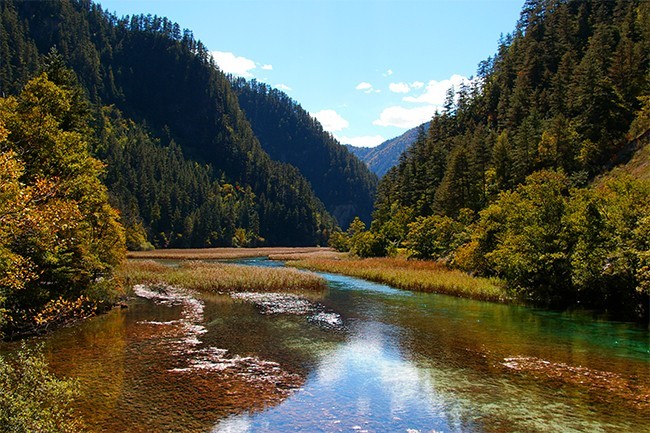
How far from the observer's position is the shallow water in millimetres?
14484

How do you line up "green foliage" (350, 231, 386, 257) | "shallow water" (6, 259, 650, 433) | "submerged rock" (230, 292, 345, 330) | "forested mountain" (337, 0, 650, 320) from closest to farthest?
"shallow water" (6, 259, 650, 433), "submerged rock" (230, 292, 345, 330), "forested mountain" (337, 0, 650, 320), "green foliage" (350, 231, 386, 257)

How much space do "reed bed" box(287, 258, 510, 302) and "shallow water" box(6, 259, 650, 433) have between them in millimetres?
9162

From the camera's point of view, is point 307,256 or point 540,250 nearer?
point 540,250

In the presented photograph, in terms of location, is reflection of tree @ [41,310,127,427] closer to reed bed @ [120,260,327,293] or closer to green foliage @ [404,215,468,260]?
reed bed @ [120,260,327,293]

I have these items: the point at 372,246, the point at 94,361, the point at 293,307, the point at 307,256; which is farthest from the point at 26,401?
the point at 307,256

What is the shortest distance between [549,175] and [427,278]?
17162mm

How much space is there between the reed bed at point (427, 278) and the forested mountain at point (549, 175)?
208cm

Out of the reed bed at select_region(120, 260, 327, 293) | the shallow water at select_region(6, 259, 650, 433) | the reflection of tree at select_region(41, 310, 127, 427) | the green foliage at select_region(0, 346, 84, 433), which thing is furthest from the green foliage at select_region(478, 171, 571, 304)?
the green foliage at select_region(0, 346, 84, 433)

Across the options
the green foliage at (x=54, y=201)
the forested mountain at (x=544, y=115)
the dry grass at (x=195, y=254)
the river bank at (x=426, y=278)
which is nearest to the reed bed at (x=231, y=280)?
the river bank at (x=426, y=278)

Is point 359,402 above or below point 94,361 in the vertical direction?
below

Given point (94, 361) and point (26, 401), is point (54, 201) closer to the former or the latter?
point (94, 361)

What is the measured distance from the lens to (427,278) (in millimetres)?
49344

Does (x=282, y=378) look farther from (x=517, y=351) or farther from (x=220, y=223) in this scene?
(x=220, y=223)

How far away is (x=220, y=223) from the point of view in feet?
592
